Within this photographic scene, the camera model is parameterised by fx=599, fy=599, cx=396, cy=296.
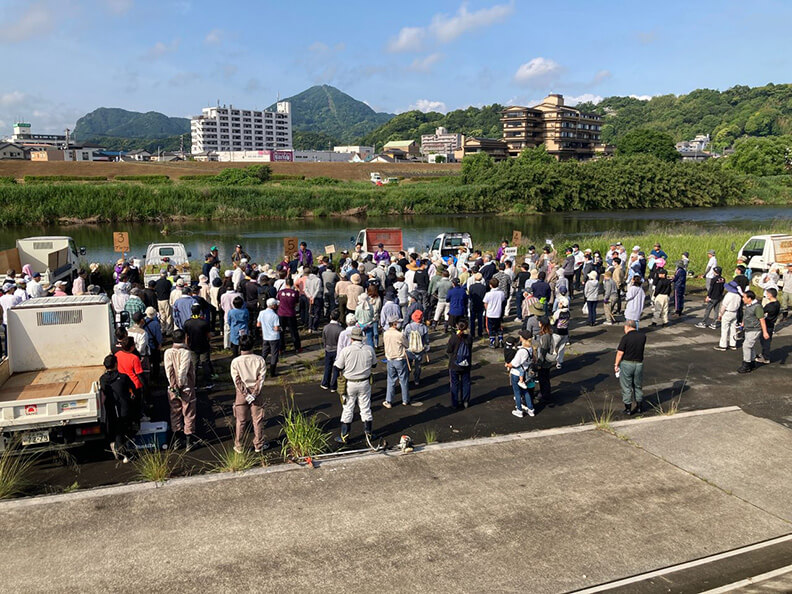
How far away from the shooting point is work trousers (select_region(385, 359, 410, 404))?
31.8 feet

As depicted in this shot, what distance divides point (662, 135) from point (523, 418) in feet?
363

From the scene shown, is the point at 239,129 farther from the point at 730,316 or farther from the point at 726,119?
the point at 730,316

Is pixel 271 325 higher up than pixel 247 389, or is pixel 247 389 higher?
pixel 271 325

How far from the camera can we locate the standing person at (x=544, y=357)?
9977mm

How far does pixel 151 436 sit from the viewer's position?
8.53 metres

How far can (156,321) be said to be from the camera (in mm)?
10922

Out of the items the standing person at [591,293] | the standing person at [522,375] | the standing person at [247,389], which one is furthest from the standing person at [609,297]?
the standing person at [247,389]

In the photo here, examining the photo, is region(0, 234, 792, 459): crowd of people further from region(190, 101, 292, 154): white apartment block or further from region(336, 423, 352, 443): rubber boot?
region(190, 101, 292, 154): white apartment block

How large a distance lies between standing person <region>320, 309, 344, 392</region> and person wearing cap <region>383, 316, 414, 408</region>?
102 centimetres

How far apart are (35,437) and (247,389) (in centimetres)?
266

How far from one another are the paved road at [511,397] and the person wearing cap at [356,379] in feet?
2.18

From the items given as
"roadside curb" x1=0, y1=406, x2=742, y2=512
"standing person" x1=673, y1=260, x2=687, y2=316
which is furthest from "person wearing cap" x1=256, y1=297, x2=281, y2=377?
"standing person" x1=673, y1=260, x2=687, y2=316

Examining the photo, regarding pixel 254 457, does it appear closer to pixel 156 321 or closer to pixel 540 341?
pixel 156 321

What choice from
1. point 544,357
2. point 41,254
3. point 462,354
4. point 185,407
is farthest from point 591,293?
point 41,254
